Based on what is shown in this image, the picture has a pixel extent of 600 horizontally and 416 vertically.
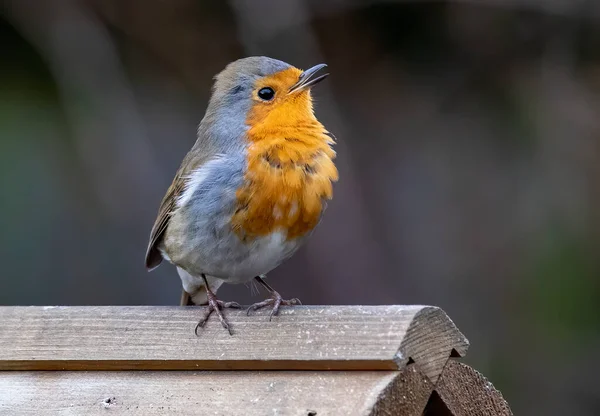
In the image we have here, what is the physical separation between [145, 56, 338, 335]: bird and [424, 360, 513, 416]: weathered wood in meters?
0.58

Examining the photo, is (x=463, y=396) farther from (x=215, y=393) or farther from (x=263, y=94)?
(x=263, y=94)

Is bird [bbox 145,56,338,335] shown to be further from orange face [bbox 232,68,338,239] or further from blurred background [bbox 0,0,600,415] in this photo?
blurred background [bbox 0,0,600,415]

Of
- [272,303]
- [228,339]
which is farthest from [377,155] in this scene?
[228,339]

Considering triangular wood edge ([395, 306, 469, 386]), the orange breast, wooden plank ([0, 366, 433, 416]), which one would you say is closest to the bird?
the orange breast

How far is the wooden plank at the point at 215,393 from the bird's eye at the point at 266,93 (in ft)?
3.51

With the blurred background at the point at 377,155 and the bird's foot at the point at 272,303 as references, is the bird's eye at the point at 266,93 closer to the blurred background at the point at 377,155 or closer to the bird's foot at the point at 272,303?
the bird's foot at the point at 272,303

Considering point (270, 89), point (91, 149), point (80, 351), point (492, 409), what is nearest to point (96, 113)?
point (91, 149)

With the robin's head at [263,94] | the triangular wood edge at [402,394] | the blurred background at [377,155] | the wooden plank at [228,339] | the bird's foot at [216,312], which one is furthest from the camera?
the blurred background at [377,155]

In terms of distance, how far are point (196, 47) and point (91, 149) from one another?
2.72 feet

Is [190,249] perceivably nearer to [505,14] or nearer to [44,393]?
[44,393]

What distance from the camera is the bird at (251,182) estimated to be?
9.14 ft

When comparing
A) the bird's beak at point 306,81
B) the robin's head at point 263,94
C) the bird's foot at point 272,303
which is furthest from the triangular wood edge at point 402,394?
the bird's beak at point 306,81

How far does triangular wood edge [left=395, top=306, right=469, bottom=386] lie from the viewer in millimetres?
2078

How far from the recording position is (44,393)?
2.38m
